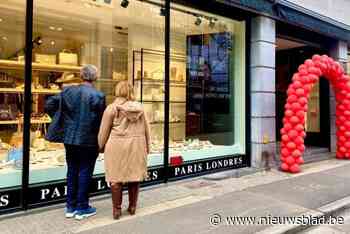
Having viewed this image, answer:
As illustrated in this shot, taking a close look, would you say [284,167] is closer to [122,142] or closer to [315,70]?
[315,70]

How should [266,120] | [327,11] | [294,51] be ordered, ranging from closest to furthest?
[266,120] < [327,11] < [294,51]

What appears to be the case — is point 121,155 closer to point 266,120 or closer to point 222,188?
point 222,188

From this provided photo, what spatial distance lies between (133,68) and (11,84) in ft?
9.83

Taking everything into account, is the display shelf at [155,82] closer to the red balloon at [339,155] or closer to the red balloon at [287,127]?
the red balloon at [287,127]

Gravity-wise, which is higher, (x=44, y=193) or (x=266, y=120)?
(x=266, y=120)

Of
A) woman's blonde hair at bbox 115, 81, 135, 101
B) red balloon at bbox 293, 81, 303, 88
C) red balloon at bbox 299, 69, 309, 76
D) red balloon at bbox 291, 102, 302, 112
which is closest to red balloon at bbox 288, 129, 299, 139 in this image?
red balloon at bbox 291, 102, 302, 112

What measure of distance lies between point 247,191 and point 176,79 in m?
2.87

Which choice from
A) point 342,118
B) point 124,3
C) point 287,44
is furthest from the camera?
point 287,44

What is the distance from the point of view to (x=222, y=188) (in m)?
6.93

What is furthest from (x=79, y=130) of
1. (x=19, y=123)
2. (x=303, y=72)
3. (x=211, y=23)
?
(x=303, y=72)

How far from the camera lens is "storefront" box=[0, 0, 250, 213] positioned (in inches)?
224

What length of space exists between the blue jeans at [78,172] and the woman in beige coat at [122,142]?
0.72ft

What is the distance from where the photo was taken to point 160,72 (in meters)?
7.81

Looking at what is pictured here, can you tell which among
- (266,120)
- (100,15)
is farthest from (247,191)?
(100,15)
